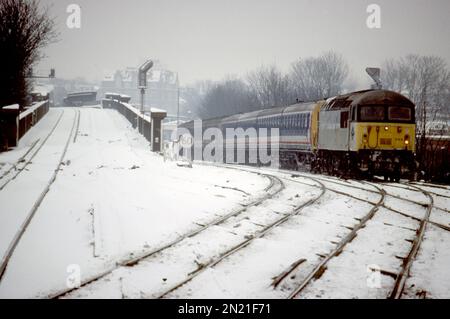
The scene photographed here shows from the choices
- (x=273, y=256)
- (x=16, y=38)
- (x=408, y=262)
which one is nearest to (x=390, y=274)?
(x=408, y=262)

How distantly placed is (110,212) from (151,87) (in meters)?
156

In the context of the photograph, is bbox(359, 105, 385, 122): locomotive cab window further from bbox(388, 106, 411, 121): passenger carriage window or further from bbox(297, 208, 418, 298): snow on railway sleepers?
bbox(297, 208, 418, 298): snow on railway sleepers

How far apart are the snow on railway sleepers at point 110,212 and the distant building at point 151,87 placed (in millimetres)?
139447

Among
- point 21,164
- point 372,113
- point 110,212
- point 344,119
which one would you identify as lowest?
point 110,212

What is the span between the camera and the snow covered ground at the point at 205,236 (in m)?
5.35

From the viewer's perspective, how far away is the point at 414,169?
1702cm

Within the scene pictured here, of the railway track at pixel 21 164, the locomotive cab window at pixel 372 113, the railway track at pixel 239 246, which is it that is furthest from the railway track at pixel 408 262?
the railway track at pixel 21 164

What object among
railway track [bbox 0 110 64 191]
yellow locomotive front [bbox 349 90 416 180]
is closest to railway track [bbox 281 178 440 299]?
yellow locomotive front [bbox 349 90 416 180]

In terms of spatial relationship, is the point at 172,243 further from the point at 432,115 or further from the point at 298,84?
the point at 298,84

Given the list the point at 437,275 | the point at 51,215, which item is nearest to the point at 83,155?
the point at 51,215

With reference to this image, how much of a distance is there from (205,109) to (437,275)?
92.9 meters

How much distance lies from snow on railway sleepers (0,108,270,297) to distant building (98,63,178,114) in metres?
139

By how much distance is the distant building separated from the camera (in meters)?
154

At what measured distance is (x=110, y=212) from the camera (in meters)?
8.92
